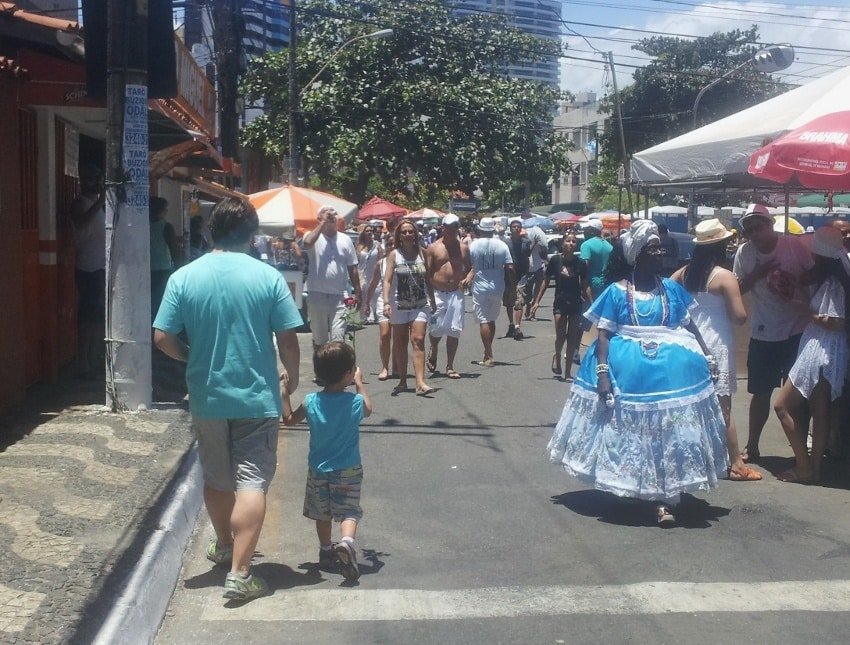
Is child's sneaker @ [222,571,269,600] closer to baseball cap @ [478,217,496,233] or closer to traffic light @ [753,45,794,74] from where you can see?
baseball cap @ [478,217,496,233]

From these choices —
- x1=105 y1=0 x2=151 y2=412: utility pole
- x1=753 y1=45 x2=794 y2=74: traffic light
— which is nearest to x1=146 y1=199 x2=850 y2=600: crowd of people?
x1=105 y1=0 x2=151 y2=412: utility pole

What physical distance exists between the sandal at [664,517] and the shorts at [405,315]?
5059mm

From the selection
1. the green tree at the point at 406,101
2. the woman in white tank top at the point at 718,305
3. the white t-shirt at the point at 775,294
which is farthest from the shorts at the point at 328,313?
the green tree at the point at 406,101

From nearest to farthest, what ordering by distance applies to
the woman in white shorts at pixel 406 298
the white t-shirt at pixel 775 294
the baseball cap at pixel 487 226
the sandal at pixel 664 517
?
the sandal at pixel 664 517, the white t-shirt at pixel 775 294, the woman in white shorts at pixel 406 298, the baseball cap at pixel 487 226

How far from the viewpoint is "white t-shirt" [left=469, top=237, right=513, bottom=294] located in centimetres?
1330

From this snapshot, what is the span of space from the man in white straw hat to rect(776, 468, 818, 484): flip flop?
0.55m

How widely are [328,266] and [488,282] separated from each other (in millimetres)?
3191

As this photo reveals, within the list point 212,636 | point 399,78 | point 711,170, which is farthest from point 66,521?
point 399,78

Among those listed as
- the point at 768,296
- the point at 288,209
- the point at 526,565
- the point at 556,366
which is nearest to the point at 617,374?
the point at 526,565

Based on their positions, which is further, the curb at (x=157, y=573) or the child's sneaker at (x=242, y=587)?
the child's sneaker at (x=242, y=587)

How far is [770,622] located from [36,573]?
3.25m

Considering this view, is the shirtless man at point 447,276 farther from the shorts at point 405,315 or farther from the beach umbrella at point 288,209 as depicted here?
the beach umbrella at point 288,209

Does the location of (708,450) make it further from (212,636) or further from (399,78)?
(399,78)

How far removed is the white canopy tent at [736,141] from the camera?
8.12 m
